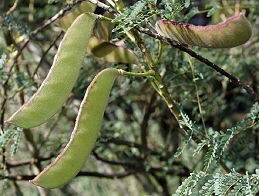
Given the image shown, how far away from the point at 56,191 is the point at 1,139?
1.58 metres

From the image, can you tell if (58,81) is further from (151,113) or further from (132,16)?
(151,113)

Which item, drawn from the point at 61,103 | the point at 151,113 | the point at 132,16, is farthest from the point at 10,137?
the point at 151,113

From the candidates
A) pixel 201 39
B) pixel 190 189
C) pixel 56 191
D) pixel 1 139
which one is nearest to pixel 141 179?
pixel 56 191

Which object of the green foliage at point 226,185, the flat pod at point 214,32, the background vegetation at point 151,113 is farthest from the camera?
the background vegetation at point 151,113

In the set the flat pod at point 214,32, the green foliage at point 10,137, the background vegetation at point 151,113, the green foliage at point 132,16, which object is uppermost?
the green foliage at point 132,16

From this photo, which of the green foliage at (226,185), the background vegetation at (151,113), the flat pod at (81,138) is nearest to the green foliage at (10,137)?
the background vegetation at (151,113)

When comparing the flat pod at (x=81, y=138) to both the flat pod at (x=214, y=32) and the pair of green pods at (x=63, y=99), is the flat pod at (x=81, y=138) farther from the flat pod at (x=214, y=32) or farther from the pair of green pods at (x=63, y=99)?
the flat pod at (x=214, y=32)

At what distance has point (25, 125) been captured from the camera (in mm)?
773

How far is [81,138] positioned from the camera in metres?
0.78

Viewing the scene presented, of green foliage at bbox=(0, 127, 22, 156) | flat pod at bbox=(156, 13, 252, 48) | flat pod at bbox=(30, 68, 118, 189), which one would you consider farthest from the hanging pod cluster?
green foliage at bbox=(0, 127, 22, 156)

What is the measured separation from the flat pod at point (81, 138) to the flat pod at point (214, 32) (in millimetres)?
137

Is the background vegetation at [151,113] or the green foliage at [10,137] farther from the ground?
the green foliage at [10,137]

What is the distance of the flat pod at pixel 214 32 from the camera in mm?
685

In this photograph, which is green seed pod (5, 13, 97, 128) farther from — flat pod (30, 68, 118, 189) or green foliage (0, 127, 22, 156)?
green foliage (0, 127, 22, 156)
